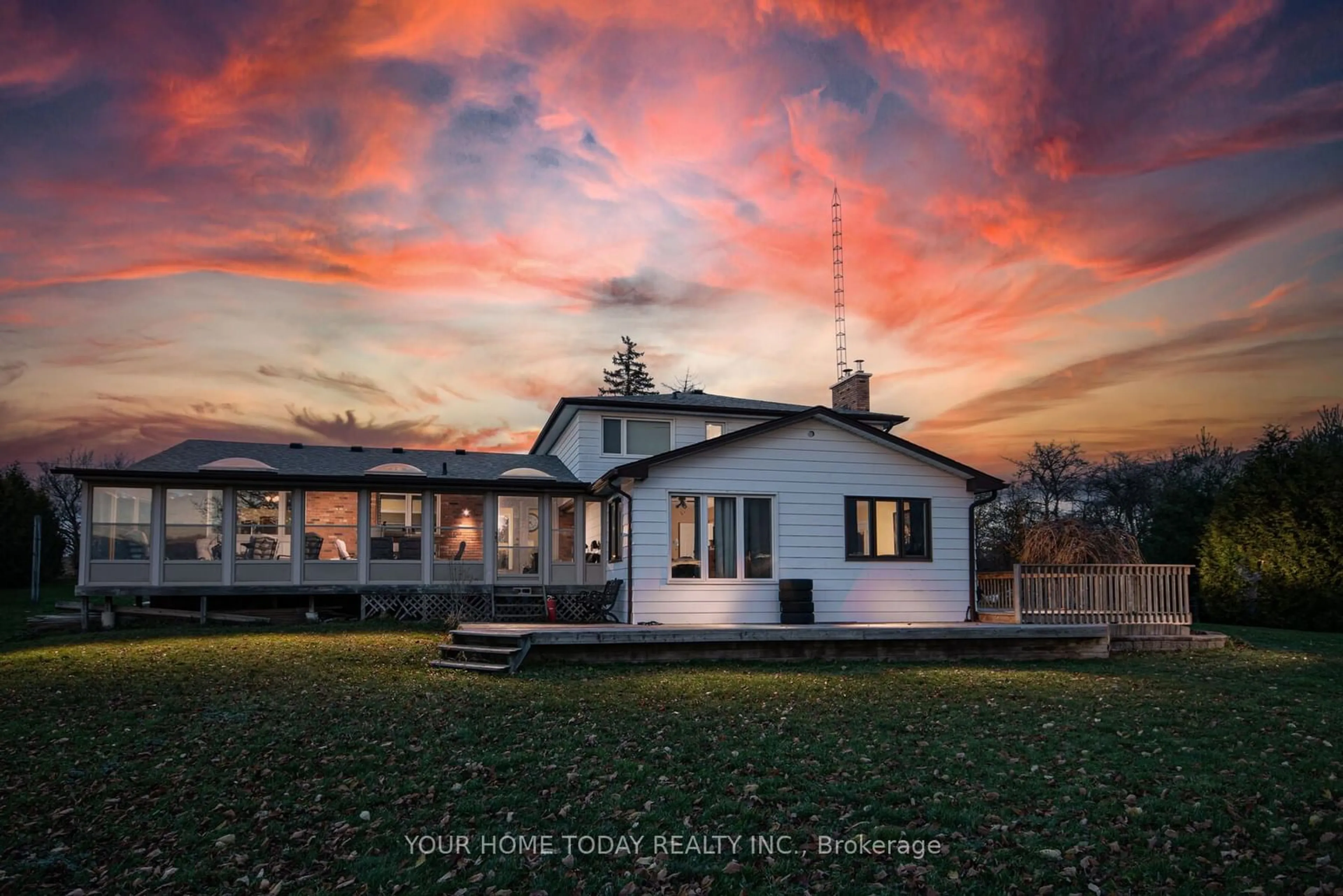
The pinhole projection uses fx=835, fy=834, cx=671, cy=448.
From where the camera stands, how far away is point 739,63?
49.4 ft

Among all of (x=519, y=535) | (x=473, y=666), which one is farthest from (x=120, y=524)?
(x=473, y=666)

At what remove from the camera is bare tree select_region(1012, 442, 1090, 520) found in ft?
125

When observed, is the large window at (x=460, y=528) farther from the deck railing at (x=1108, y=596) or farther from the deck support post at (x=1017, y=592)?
the deck railing at (x=1108, y=596)

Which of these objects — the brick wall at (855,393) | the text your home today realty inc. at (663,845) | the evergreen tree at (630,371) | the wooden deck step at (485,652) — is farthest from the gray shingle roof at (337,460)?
the evergreen tree at (630,371)

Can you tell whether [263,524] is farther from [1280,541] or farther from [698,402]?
[1280,541]

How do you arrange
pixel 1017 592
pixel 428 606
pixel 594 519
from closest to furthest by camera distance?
pixel 1017 592
pixel 428 606
pixel 594 519

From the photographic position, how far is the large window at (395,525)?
1953 cm

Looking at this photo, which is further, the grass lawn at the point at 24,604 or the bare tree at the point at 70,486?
the bare tree at the point at 70,486

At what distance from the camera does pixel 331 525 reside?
19375 millimetres

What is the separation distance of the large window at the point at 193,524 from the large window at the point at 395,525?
3.17 m

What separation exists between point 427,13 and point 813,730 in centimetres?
1230

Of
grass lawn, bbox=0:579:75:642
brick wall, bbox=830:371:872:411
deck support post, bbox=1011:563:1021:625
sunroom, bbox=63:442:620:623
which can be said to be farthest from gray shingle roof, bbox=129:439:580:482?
deck support post, bbox=1011:563:1021:625

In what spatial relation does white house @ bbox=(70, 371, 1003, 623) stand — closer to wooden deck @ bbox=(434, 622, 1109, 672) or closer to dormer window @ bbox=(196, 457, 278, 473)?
dormer window @ bbox=(196, 457, 278, 473)

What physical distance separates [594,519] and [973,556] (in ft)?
29.2
